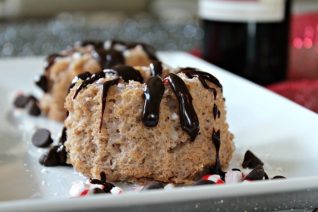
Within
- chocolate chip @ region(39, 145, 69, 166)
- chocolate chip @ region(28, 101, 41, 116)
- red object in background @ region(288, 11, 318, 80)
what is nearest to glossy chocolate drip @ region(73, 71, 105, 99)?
chocolate chip @ region(39, 145, 69, 166)

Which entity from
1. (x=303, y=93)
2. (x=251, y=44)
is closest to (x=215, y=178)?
(x=303, y=93)

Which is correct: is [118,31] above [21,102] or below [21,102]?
above

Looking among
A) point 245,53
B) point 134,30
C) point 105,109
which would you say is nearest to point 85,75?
point 105,109

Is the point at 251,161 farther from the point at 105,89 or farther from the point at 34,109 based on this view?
the point at 34,109

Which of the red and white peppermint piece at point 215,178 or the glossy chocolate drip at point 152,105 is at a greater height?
the glossy chocolate drip at point 152,105

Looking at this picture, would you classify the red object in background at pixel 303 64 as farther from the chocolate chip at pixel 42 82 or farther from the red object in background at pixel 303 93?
the chocolate chip at pixel 42 82

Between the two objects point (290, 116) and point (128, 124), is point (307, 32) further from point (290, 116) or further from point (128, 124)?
point (128, 124)

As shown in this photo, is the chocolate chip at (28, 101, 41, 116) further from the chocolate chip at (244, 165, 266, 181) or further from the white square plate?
the chocolate chip at (244, 165, 266, 181)

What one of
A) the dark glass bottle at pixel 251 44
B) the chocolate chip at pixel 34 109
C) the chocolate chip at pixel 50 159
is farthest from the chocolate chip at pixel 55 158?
the dark glass bottle at pixel 251 44
